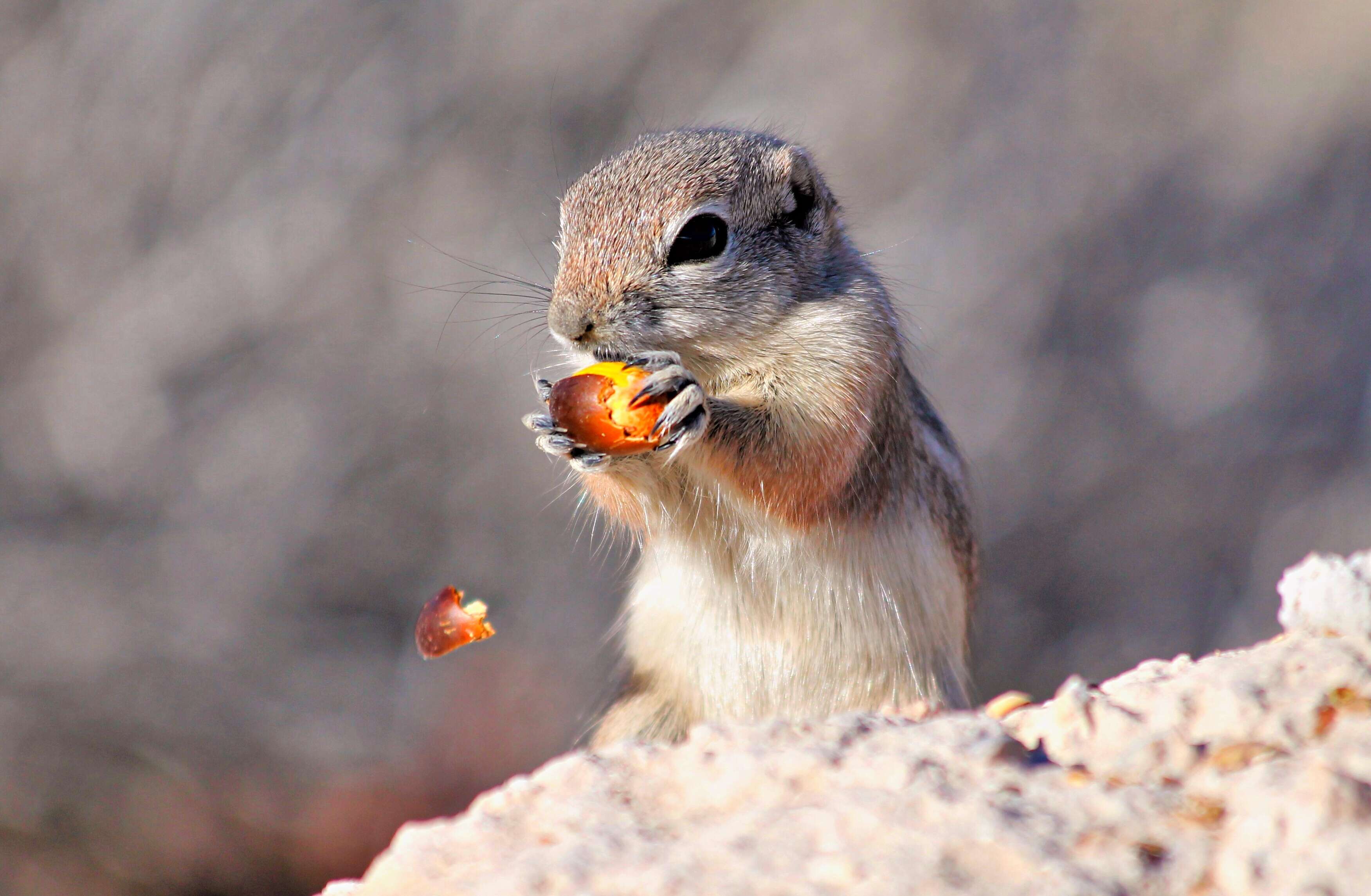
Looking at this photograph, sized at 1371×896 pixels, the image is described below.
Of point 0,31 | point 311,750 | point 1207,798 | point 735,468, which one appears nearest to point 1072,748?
point 1207,798

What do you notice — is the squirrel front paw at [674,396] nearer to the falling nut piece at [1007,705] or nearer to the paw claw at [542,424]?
the paw claw at [542,424]

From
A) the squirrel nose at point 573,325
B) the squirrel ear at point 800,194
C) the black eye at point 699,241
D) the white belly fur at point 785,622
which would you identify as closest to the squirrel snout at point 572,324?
the squirrel nose at point 573,325

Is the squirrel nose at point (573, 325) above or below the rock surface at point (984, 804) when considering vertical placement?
above

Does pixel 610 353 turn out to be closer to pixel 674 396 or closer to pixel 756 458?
pixel 674 396

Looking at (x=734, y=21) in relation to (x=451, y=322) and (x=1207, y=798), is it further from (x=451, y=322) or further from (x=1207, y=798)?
(x=1207, y=798)

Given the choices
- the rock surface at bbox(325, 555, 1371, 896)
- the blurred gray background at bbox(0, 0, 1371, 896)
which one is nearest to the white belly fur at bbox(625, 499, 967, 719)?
the blurred gray background at bbox(0, 0, 1371, 896)

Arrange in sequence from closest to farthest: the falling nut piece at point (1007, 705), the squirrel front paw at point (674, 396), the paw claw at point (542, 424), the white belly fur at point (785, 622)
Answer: the falling nut piece at point (1007, 705), the squirrel front paw at point (674, 396), the paw claw at point (542, 424), the white belly fur at point (785, 622)
